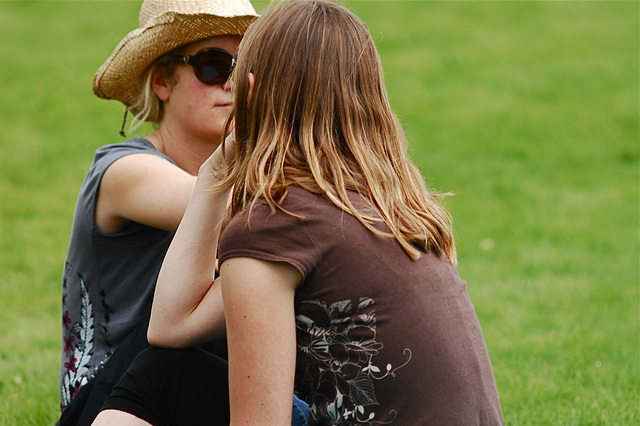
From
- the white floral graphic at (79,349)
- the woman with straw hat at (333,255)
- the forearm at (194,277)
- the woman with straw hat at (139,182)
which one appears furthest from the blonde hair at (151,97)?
the woman with straw hat at (333,255)

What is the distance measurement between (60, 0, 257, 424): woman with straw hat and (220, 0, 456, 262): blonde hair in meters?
0.68

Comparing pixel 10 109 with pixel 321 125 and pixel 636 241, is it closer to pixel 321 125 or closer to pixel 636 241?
pixel 636 241

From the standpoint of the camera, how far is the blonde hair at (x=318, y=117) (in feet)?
6.16

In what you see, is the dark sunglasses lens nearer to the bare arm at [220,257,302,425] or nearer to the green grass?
the green grass

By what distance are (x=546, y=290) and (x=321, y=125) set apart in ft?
11.4

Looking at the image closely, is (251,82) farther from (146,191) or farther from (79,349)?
(79,349)

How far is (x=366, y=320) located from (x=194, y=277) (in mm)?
547

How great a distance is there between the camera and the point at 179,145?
306 cm

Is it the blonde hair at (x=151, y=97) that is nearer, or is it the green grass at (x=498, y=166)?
the blonde hair at (x=151, y=97)

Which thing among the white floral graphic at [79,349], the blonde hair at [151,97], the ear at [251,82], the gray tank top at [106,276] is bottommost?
the white floral graphic at [79,349]

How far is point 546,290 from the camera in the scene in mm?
5023

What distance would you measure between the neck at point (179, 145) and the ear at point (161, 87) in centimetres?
12

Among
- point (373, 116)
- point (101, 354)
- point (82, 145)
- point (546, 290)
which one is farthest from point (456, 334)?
point (82, 145)

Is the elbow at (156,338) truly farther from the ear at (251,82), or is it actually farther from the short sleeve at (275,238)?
the ear at (251,82)
